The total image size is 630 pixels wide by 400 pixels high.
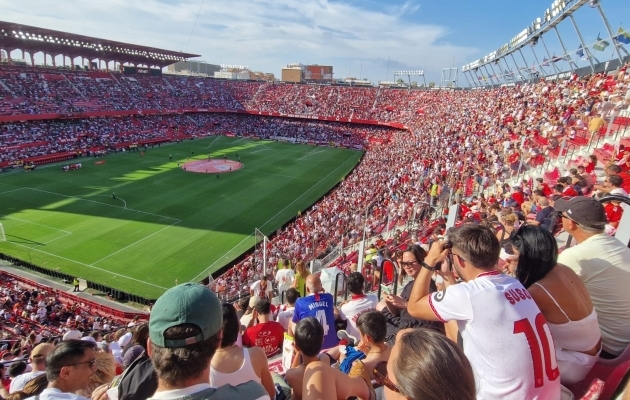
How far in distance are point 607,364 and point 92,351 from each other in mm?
4686

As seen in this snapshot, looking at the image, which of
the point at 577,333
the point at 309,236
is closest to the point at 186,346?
the point at 577,333

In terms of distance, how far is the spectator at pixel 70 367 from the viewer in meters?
3.38

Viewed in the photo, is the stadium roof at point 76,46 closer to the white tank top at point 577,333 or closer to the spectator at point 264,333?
the spectator at point 264,333

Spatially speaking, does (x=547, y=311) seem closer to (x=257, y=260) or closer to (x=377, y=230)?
(x=377, y=230)

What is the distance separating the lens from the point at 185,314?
2.10 metres

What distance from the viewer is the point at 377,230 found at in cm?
1823

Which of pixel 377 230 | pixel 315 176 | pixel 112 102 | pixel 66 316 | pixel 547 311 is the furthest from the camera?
pixel 112 102

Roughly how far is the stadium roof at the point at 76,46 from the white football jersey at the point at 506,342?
6076cm

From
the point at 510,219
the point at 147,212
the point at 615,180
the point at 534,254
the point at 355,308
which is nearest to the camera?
the point at 534,254

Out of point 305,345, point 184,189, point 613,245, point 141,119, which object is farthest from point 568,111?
point 141,119

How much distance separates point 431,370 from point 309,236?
20.3 meters

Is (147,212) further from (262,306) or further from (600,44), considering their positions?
(600,44)

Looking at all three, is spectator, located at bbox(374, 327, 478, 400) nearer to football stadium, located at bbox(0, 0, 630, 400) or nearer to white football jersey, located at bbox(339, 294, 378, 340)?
football stadium, located at bbox(0, 0, 630, 400)

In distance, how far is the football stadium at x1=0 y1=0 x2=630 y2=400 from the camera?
8.62 feet
